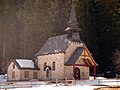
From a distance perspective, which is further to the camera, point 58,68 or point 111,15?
point 111,15

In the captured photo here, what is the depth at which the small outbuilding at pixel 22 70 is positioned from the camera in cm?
5980

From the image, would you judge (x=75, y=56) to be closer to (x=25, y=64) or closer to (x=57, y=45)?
(x=57, y=45)

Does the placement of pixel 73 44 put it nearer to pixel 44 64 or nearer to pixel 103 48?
pixel 44 64

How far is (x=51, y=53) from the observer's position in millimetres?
60625

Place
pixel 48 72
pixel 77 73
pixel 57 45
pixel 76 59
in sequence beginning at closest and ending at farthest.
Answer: pixel 76 59, pixel 77 73, pixel 57 45, pixel 48 72

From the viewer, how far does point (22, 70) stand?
196ft

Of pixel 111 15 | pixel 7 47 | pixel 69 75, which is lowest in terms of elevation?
pixel 69 75

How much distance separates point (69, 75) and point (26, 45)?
21.6 meters

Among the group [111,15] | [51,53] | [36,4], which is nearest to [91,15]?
[111,15]

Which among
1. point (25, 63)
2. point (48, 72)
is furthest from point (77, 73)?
point (25, 63)

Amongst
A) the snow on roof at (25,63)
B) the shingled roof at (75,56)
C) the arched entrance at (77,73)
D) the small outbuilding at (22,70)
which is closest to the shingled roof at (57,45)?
the shingled roof at (75,56)

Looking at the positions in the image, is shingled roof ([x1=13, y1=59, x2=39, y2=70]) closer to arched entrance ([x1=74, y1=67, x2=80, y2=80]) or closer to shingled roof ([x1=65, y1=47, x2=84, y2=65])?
shingled roof ([x1=65, y1=47, x2=84, y2=65])

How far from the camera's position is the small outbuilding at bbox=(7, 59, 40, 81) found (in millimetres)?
59800

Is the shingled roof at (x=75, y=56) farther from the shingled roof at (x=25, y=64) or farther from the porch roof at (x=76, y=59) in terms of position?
the shingled roof at (x=25, y=64)
